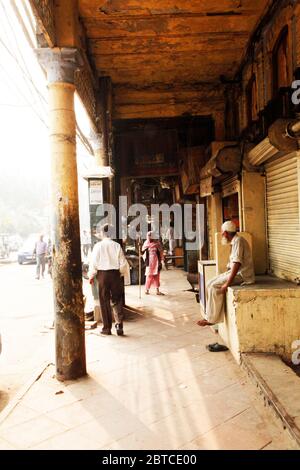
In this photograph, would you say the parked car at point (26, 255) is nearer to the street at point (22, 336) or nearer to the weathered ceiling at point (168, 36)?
the street at point (22, 336)

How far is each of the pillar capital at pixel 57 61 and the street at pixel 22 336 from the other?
4006mm

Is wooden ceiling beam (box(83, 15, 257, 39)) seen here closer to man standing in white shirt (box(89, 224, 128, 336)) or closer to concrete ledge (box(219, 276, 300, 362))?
man standing in white shirt (box(89, 224, 128, 336))

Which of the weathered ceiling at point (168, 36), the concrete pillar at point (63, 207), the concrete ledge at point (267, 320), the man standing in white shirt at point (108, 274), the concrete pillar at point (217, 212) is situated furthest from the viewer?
the concrete pillar at point (217, 212)

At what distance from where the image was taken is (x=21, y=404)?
426cm

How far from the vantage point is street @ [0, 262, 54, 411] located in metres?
5.35

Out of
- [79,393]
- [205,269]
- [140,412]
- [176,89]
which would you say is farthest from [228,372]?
[176,89]

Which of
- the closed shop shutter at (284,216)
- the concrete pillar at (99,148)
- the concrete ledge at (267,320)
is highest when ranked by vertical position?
the concrete pillar at (99,148)

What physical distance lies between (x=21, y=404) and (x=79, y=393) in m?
0.65

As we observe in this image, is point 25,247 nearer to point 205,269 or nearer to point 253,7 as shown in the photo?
point 205,269

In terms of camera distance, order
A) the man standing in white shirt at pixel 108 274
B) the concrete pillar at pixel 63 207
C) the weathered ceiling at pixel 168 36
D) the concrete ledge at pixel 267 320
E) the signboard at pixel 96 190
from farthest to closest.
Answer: the signboard at pixel 96 190, the man standing in white shirt at pixel 108 274, the weathered ceiling at pixel 168 36, the concrete ledge at pixel 267 320, the concrete pillar at pixel 63 207

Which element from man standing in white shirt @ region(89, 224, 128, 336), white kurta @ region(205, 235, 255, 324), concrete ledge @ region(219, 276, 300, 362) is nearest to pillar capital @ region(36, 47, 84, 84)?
man standing in white shirt @ region(89, 224, 128, 336)

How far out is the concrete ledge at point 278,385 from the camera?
136 inches

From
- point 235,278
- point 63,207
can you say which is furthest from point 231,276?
point 63,207

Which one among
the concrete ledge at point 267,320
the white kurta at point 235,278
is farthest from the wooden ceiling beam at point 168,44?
the concrete ledge at point 267,320
